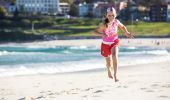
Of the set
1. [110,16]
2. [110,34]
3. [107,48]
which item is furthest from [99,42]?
[110,16]

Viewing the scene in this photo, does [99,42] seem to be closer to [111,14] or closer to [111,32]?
[111,32]

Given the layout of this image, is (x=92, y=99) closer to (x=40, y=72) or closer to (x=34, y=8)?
(x=40, y=72)

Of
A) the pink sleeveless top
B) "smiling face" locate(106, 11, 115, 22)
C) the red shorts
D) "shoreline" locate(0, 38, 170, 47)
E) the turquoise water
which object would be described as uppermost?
"smiling face" locate(106, 11, 115, 22)

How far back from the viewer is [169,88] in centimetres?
981

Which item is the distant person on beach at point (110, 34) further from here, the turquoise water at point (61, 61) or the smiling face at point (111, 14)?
the turquoise water at point (61, 61)

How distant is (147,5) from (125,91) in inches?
3343

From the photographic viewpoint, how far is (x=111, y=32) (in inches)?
339

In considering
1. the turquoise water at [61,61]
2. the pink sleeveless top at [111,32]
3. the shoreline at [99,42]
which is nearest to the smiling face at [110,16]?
the pink sleeveless top at [111,32]

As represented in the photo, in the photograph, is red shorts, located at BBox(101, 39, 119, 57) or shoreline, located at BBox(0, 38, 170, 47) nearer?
red shorts, located at BBox(101, 39, 119, 57)

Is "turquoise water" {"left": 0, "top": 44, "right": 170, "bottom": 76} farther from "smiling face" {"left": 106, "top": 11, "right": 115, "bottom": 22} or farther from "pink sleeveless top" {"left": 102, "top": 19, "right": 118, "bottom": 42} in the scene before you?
"smiling face" {"left": 106, "top": 11, "right": 115, "bottom": 22}

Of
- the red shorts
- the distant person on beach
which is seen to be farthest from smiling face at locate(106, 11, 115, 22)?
the red shorts

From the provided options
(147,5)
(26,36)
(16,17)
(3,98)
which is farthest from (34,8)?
(3,98)

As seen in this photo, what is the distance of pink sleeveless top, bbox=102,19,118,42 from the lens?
853 cm

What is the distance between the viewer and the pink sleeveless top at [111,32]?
Result: 336 inches
